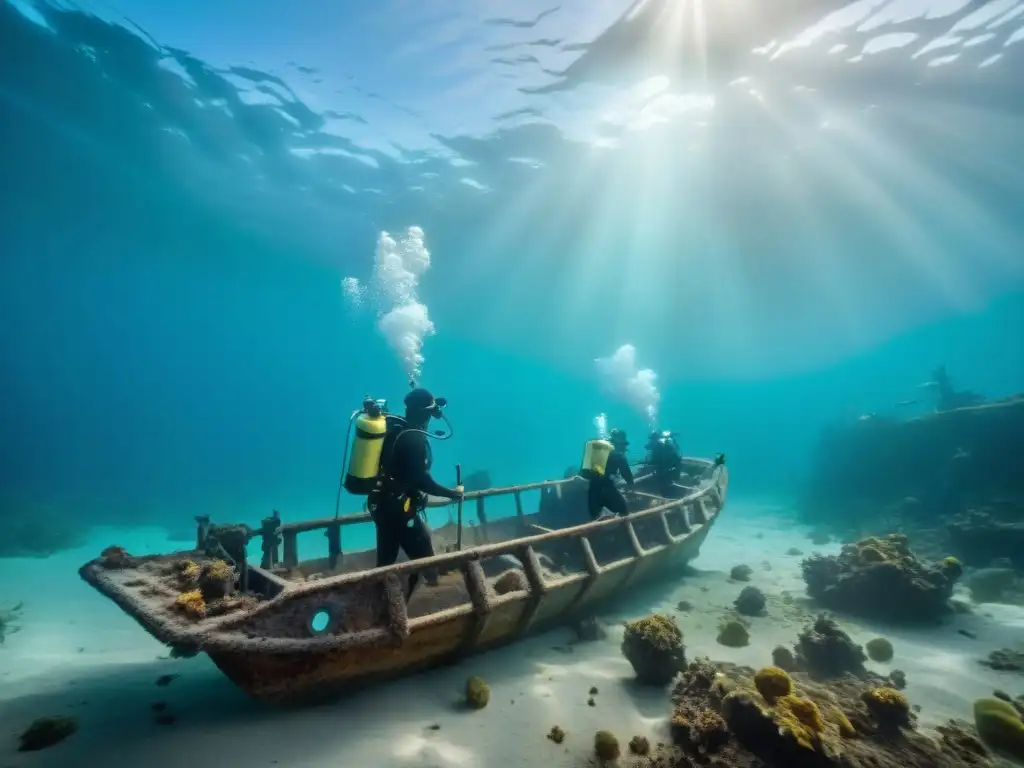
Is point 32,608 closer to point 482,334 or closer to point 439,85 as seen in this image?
point 439,85

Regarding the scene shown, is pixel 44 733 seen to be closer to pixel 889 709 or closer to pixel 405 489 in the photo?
pixel 405 489

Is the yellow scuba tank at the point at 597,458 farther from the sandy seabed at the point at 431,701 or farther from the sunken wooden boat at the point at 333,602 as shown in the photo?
the sandy seabed at the point at 431,701

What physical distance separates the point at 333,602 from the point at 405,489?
1.52m

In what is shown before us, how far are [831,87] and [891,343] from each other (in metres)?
136

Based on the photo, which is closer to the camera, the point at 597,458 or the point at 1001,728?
the point at 1001,728

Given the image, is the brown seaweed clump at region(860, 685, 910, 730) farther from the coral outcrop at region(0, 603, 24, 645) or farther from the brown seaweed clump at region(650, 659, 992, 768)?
the coral outcrop at region(0, 603, 24, 645)

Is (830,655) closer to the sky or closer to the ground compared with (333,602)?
closer to the ground

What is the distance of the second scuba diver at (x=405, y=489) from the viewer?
5516mm

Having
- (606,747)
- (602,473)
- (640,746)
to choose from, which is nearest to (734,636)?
(602,473)

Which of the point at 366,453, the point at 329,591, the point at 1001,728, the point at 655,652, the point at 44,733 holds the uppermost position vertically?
the point at 366,453

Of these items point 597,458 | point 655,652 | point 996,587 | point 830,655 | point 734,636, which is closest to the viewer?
point 655,652

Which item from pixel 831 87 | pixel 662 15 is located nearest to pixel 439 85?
pixel 662 15

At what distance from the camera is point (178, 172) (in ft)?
94.9

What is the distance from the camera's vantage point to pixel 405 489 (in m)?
5.62
